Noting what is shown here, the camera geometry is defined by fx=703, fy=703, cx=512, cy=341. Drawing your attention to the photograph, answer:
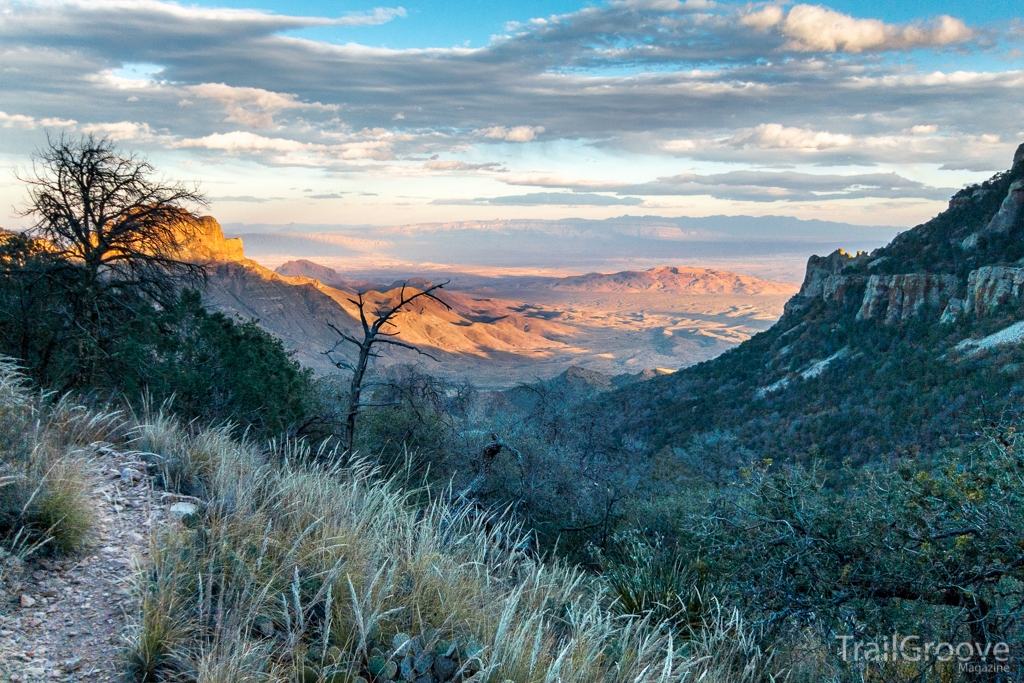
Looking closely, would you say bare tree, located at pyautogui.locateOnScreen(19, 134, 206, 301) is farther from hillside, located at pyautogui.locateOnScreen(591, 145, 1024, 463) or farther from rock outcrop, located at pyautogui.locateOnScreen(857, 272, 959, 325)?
rock outcrop, located at pyautogui.locateOnScreen(857, 272, 959, 325)

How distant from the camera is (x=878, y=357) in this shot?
4547 centimetres

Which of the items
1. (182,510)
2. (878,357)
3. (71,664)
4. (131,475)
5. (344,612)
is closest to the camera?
(71,664)

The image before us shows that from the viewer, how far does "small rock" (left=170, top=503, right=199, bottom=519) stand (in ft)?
16.2

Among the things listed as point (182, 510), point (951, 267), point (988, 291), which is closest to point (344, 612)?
point (182, 510)

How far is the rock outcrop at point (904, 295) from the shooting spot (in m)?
47.5

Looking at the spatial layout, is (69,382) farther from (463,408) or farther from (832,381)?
(832,381)

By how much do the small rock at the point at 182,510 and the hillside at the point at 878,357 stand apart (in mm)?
25037

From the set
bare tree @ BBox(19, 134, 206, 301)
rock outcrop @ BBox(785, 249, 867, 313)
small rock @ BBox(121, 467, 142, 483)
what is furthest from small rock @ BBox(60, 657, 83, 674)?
rock outcrop @ BBox(785, 249, 867, 313)

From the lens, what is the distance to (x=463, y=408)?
1512 centimetres

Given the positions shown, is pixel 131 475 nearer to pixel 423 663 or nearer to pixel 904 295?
pixel 423 663

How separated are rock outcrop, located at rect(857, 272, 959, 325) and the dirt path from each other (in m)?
51.7

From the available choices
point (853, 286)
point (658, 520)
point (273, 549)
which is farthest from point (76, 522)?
point (853, 286)

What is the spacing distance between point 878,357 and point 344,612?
48.2m

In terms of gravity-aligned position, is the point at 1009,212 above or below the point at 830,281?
above
